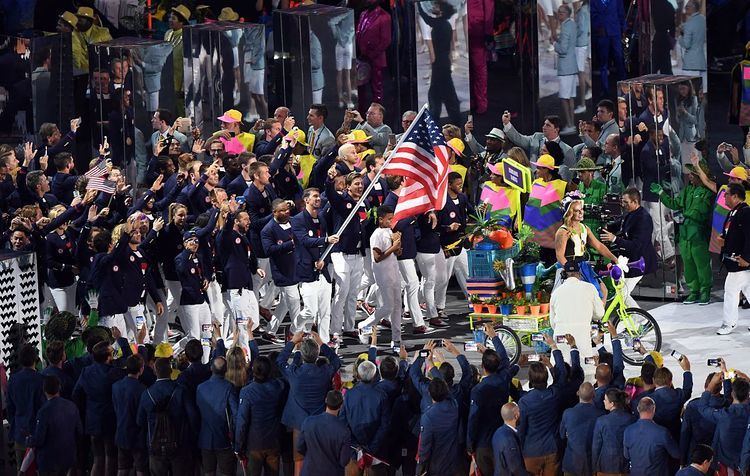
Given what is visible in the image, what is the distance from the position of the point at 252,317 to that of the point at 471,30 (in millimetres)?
9767

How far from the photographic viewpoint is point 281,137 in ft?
92.0

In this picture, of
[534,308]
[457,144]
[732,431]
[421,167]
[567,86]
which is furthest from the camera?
[567,86]

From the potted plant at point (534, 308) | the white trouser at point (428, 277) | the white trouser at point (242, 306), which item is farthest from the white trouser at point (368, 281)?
the potted plant at point (534, 308)

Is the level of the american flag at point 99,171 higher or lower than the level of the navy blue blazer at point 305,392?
higher

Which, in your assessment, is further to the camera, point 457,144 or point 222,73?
point 222,73

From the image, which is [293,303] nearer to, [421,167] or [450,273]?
[421,167]

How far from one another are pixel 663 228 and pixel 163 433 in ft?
31.6

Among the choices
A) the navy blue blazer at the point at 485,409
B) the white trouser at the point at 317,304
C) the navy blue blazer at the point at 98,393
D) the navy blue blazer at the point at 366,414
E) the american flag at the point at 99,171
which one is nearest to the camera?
the navy blue blazer at the point at 485,409

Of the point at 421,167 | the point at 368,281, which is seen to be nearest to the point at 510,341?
the point at 421,167

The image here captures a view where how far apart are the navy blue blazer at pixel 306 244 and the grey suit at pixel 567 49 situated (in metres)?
7.73

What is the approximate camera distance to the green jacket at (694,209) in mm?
25000

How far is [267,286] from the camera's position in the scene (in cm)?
2555

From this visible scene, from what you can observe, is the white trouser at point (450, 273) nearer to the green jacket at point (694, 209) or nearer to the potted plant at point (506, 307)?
the potted plant at point (506, 307)

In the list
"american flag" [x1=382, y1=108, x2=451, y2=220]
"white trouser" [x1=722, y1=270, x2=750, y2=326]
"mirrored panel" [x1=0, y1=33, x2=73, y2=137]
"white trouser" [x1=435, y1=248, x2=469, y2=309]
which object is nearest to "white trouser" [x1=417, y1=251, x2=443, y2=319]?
"white trouser" [x1=435, y1=248, x2=469, y2=309]
